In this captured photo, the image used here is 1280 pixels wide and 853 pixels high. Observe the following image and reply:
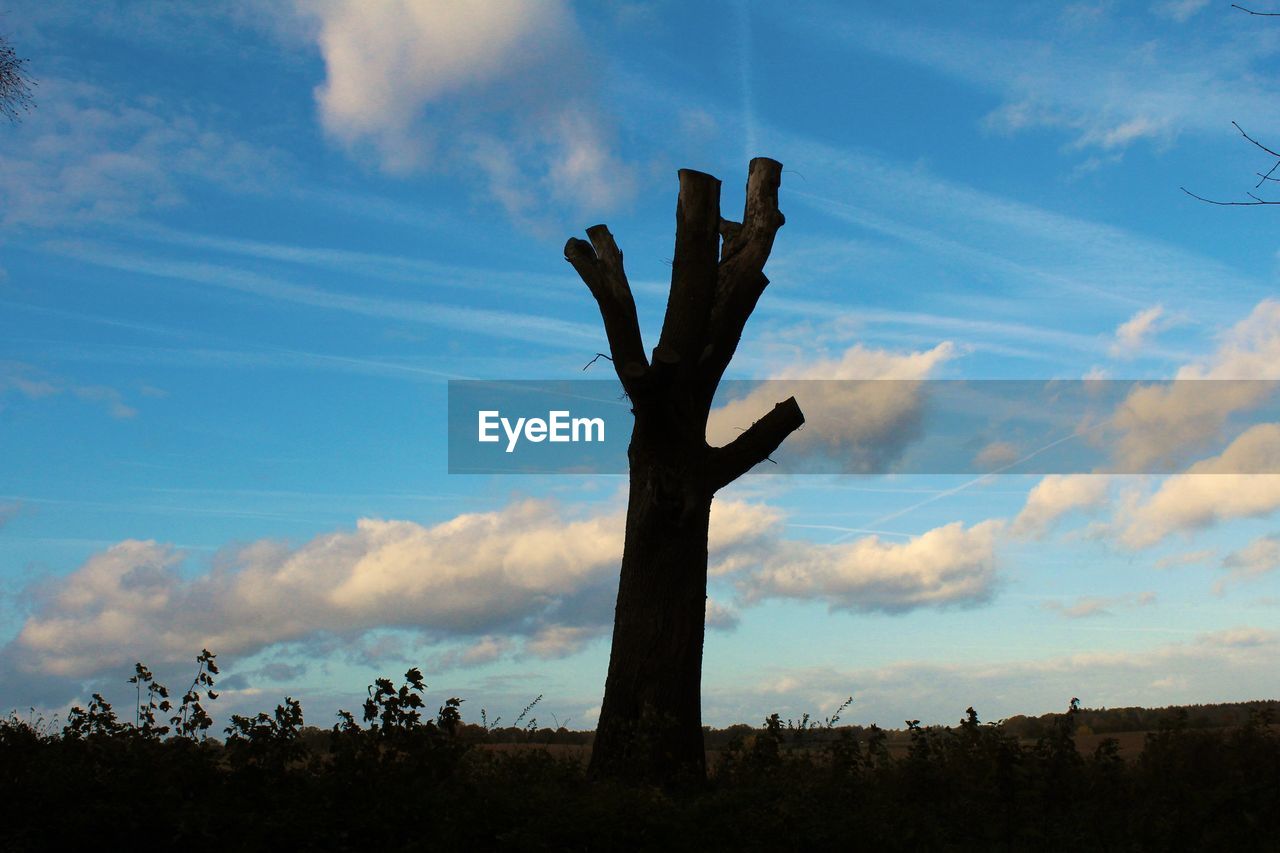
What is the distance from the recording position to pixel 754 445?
1278 centimetres

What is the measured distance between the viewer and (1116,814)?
35.7ft

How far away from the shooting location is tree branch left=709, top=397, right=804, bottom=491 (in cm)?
1245

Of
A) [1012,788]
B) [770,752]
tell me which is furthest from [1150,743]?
[770,752]

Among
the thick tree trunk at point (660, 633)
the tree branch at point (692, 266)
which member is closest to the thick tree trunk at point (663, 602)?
the thick tree trunk at point (660, 633)

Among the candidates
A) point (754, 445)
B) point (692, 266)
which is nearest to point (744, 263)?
point (692, 266)

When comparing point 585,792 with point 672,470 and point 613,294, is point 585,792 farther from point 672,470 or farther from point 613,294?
point 613,294

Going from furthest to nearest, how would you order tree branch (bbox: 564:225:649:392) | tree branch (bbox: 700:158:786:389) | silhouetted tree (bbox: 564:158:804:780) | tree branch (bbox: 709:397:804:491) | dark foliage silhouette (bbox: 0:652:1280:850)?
1. tree branch (bbox: 700:158:786:389)
2. tree branch (bbox: 709:397:804:491)
3. tree branch (bbox: 564:225:649:392)
4. silhouetted tree (bbox: 564:158:804:780)
5. dark foliage silhouette (bbox: 0:652:1280:850)

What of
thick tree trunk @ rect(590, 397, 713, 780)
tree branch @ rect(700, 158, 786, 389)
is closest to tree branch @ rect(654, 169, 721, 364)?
tree branch @ rect(700, 158, 786, 389)

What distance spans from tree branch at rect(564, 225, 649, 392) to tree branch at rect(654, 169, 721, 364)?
406 mm

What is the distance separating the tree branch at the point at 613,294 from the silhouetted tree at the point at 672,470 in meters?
0.02

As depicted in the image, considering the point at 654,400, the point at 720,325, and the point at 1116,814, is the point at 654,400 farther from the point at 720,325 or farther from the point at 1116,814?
the point at 1116,814

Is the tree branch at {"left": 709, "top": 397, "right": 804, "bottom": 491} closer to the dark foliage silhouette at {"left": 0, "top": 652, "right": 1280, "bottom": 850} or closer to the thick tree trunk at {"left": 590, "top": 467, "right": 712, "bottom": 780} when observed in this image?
the thick tree trunk at {"left": 590, "top": 467, "right": 712, "bottom": 780}

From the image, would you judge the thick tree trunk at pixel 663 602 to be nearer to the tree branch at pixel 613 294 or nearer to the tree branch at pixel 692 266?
the tree branch at pixel 613 294

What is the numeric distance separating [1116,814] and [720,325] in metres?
6.51
